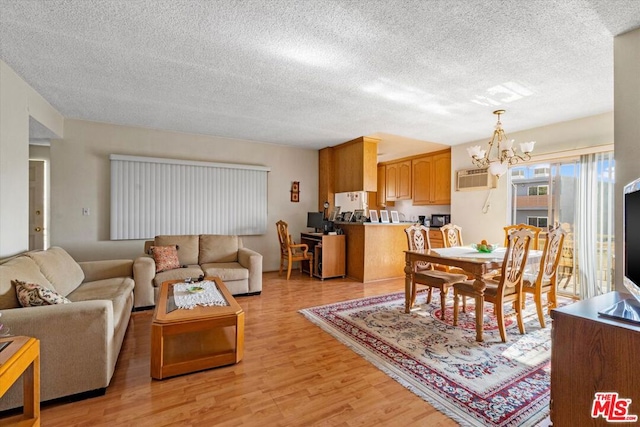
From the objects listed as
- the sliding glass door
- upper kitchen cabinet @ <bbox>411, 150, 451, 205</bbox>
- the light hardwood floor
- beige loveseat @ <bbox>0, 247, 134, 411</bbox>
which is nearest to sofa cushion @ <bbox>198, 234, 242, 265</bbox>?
the light hardwood floor

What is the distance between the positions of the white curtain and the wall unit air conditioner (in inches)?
45.6

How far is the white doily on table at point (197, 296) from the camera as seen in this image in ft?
7.87

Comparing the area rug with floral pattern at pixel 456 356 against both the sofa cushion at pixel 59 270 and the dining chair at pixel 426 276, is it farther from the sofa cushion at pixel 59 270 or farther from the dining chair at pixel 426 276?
the sofa cushion at pixel 59 270

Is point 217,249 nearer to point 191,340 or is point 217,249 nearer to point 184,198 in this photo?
point 184,198

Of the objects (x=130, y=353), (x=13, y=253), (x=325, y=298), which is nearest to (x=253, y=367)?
(x=130, y=353)

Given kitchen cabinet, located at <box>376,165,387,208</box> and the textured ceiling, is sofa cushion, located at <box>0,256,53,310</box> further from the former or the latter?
kitchen cabinet, located at <box>376,165,387,208</box>

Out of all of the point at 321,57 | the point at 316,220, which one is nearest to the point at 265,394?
the point at 321,57

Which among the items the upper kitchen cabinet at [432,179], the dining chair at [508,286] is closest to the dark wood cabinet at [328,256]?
the upper kitchen cabinet at [432,179]

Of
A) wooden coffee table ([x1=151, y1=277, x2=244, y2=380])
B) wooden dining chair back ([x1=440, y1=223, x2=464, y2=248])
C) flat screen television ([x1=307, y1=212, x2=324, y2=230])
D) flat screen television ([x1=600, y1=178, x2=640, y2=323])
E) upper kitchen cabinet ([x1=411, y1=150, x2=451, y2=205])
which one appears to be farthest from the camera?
upper kitchen cabinet ([x1=411, y1=150, x2=451, y2=205])

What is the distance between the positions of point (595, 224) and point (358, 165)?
135 inches

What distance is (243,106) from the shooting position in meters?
3.63

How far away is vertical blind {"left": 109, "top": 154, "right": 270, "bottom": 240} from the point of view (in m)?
4.48

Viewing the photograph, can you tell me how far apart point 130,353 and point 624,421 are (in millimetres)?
3069

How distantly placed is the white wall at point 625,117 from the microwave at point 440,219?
368 cm
